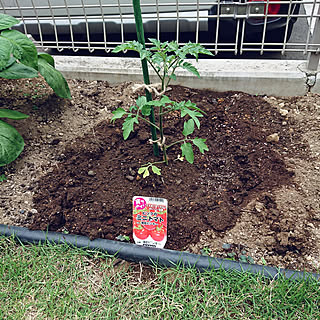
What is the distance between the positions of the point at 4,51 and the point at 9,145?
517mm

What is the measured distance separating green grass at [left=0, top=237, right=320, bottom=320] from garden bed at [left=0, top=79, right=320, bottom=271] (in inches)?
5.6

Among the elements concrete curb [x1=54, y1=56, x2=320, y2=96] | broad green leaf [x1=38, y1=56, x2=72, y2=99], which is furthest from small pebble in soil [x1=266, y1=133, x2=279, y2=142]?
broad green leaf [x1=38, y1=56, x2=72, y2=99]

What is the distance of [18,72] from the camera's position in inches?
81.4

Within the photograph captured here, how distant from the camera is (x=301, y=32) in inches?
156

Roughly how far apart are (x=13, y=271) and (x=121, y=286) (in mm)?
533

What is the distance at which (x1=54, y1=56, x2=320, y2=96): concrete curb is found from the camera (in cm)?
242

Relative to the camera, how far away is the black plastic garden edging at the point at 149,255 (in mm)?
1593

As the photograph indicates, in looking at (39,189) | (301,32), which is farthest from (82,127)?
(301,32)

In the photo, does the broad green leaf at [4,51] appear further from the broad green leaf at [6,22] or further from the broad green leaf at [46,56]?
the broad green leaf at [46,56]

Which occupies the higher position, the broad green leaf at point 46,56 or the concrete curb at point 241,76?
the broad green leaf at point 46,56

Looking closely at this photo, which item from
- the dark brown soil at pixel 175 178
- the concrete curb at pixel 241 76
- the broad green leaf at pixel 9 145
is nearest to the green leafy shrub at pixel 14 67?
the broad green leaf at pixel 9 145

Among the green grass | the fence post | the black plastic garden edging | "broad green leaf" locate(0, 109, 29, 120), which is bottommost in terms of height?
the green grass

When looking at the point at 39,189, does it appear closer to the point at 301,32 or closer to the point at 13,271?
the point at 13,271

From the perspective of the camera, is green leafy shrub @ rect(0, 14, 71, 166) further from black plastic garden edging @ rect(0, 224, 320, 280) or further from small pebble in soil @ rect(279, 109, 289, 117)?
small pebble in soil @ rect(279, 109, 289, 117)
